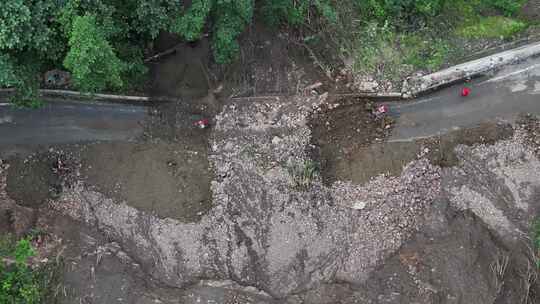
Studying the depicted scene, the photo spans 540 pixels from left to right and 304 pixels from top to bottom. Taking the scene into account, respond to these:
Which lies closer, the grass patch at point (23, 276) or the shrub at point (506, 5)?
the grass patch at point (23, 276)

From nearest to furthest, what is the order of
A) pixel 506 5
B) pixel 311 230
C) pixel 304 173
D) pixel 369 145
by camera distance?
1. pixel 311 230
2. pixel 304 173
3. pixel 369 145
4. pixel 506 5

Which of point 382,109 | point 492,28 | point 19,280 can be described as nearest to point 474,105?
point 492,28

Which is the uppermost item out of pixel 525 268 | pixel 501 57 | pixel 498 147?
pixel 501 57

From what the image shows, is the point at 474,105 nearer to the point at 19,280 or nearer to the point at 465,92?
the point at 465,92

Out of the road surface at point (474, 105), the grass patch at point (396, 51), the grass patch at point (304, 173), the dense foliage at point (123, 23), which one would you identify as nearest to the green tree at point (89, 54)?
the dense foliage at point (123, 23)

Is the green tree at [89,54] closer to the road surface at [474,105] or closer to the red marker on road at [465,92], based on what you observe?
the road surface at [474,105]

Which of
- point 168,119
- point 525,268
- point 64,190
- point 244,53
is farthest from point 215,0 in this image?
point 525,268

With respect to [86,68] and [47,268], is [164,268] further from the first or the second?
[86,68]
